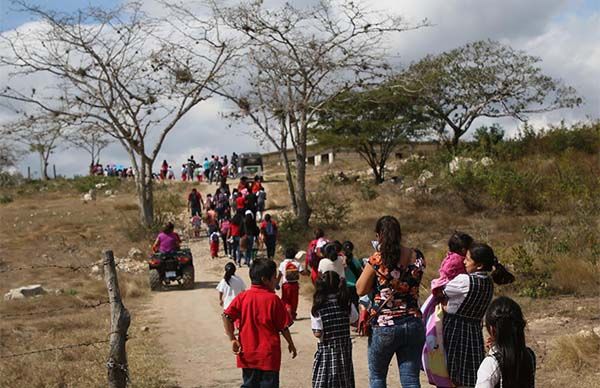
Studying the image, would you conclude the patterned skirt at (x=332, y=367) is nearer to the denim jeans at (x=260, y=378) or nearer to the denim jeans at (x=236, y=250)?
the denim jeans at (x=260, y=378)

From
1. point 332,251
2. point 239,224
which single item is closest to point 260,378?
point 332,251

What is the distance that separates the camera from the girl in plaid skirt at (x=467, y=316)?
6316mm

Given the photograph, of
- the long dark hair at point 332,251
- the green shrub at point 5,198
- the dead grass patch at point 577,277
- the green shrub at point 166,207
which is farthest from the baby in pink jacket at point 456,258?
the green shrub at point 5,198

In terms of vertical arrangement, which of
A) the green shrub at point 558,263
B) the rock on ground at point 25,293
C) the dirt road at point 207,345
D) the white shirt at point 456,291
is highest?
the white shirt at point 456,291

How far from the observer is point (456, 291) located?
6309 millimetres

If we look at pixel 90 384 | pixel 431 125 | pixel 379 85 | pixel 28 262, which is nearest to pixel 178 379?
pixel 90 384

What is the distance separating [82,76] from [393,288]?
23.8m

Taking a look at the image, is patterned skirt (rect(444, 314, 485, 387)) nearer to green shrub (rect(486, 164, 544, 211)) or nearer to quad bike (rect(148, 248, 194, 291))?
quad bike (rect(148, 248, 194, 291))

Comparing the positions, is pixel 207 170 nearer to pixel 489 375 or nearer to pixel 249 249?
pixel 249 249

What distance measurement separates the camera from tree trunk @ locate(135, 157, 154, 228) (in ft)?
95.7

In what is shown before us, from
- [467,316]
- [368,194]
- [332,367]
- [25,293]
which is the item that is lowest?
[25,293]

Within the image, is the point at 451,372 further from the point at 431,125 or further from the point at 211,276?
the point at 431,125

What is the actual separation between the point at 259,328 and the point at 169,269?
12116 mm

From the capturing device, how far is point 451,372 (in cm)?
635
